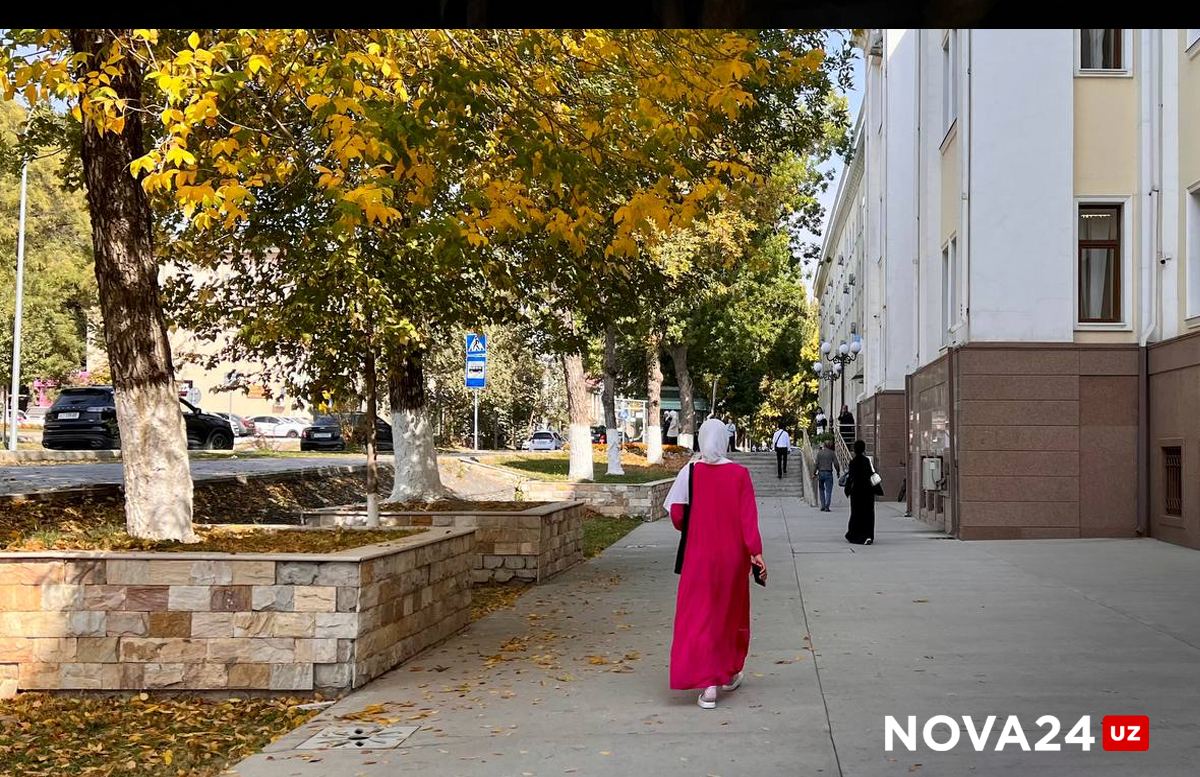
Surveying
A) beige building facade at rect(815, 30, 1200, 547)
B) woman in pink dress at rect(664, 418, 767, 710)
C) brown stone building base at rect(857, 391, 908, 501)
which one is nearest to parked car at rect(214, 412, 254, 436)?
brown stone building base at rect(857, 391, 908, 501)

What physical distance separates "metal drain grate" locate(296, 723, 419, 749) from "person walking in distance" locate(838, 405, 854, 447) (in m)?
33.7

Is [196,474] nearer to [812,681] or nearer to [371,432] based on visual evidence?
[371,432]

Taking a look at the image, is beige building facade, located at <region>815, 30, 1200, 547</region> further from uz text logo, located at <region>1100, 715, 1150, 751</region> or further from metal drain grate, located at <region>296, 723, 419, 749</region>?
metal drain grate, located at <region>296, 723, 419, 749</region>

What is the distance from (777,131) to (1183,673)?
41.7 feet

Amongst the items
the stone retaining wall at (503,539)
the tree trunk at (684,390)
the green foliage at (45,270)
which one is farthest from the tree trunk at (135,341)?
the tree trunk at (684,390)

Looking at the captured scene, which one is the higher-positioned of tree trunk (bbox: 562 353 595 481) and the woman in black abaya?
tree trunk (bbox: 562 353 595 481)

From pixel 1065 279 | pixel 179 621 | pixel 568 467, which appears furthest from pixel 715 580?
pixel 568 467

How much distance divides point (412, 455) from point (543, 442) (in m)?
50.5

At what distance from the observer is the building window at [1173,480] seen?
60.7 ft

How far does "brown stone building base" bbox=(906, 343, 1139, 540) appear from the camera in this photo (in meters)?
19.7

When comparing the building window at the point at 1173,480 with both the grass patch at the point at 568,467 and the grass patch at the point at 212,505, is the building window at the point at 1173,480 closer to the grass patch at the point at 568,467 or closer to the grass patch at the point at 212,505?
the grass patch at the point at 212,505

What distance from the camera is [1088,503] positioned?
1973cm

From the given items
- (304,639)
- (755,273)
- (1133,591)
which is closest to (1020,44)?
(1133,591)

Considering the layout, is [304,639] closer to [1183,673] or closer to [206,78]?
[206,78]
